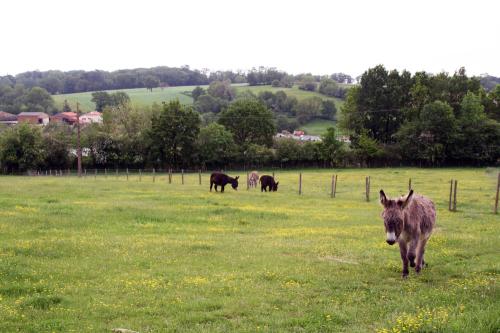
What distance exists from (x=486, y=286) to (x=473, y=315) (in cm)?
283

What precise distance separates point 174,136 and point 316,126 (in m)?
64.0

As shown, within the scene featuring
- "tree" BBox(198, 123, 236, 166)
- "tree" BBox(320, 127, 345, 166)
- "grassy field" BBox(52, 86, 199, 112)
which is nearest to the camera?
"tree" BBox(320, 127, 345, 166)

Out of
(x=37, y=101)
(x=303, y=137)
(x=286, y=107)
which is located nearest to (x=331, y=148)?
(x=303, y=137)

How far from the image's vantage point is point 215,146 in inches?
3359

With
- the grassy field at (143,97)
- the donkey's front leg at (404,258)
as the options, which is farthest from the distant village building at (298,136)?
the donkey's front leg at (404,258)

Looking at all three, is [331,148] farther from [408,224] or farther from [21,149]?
[408,224]

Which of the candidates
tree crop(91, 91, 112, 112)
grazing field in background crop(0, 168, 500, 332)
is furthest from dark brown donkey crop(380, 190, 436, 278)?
tree crop(91, 91, 112, 112)

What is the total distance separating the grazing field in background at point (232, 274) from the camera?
8.91 m

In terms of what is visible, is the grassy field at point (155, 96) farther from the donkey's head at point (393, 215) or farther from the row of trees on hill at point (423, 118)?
the donkey's head at point (393, 215)

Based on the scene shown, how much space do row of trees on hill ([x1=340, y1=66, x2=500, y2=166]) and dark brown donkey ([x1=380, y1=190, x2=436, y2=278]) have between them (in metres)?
72.7

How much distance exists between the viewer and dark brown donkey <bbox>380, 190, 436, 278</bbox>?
11.2 meters

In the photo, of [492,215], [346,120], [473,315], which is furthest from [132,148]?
[473,315]

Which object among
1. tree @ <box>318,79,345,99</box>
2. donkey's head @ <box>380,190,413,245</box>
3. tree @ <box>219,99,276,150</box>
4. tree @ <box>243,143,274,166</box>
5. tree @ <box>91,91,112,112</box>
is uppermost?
tree @ <box>318,79,345,99</box>

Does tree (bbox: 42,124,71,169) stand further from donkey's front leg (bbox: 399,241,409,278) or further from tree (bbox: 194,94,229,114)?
donkey's front leg (bbox: 399,241,409,278)
